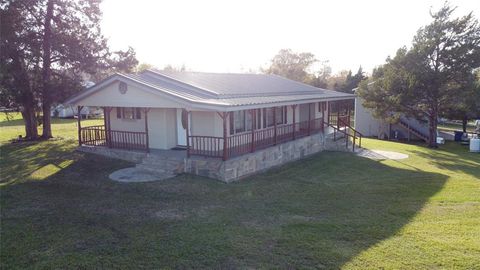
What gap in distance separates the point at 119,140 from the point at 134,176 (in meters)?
4.37

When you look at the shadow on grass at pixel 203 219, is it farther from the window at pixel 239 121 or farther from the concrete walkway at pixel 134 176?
the window at pixel 239 121

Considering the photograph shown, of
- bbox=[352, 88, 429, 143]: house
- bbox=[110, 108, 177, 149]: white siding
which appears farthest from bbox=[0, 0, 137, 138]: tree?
bbox=[352, 88, 429, 143]: house

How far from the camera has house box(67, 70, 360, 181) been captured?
12.2 metres

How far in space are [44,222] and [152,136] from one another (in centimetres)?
751

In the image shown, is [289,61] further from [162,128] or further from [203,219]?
[203,219]

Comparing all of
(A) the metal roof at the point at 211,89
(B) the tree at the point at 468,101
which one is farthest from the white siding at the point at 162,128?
(B) the tree at the point at 468,101

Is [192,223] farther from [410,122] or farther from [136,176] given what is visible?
[410,122]

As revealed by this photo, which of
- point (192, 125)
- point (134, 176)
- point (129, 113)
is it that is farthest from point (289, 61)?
point (134, 176)

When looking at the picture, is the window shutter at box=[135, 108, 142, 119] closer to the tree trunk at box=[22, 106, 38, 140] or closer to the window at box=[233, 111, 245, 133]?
the window at box=[233, 111, 245, 133]

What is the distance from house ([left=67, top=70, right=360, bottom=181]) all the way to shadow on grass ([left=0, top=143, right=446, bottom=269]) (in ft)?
3.64

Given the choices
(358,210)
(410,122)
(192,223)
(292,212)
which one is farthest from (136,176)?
(410,122)

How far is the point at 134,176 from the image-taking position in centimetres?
1195

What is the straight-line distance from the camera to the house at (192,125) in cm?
1222

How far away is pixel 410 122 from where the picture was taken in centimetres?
2852
